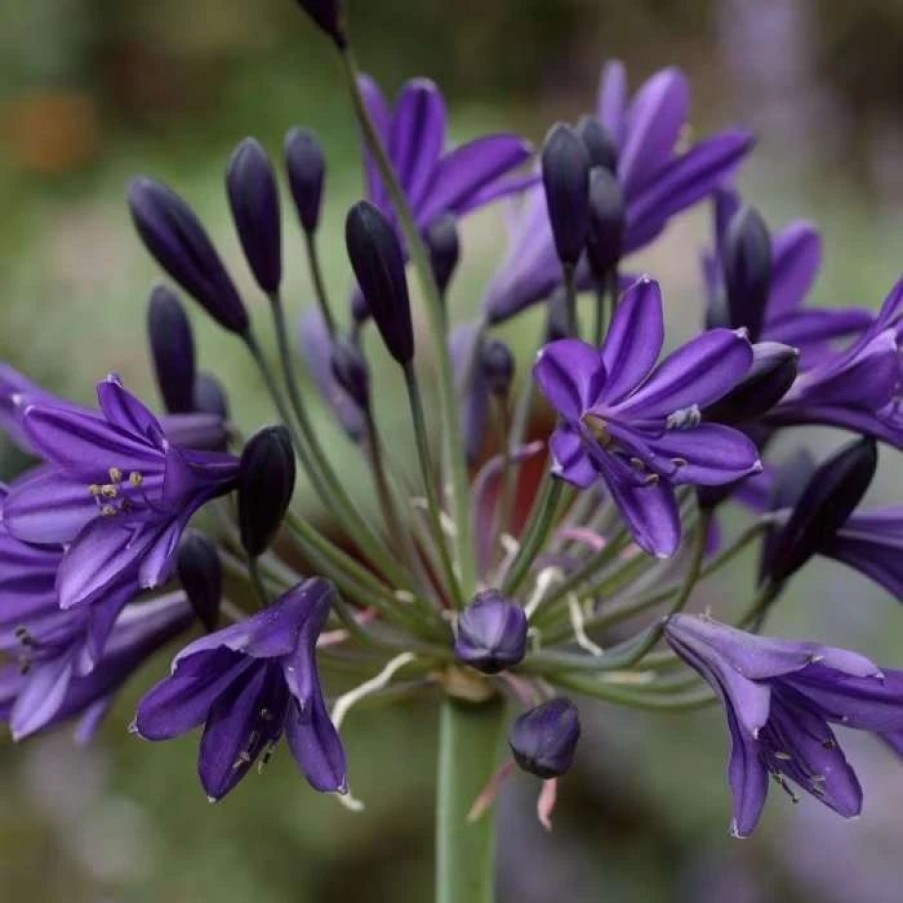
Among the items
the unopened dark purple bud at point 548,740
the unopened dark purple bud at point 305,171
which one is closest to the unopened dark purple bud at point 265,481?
the unopened dark purple bud at point 548,740

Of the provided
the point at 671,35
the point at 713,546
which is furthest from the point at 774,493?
the point at 671,35

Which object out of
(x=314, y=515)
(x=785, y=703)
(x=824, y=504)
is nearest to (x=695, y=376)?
(x=824, y=504)

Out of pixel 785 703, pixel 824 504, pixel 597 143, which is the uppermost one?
pixel 597 143

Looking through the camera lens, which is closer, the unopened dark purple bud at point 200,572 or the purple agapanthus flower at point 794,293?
the unopened dark purple bud at point 200,572

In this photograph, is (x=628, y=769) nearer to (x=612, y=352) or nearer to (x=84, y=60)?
(x=612, y=352)

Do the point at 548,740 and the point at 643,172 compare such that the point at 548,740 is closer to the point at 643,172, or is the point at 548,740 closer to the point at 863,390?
the point at 863,390

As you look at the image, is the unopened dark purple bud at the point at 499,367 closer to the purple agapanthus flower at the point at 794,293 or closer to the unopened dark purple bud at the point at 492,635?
the purple agapanthus flower at the point at 794,293
